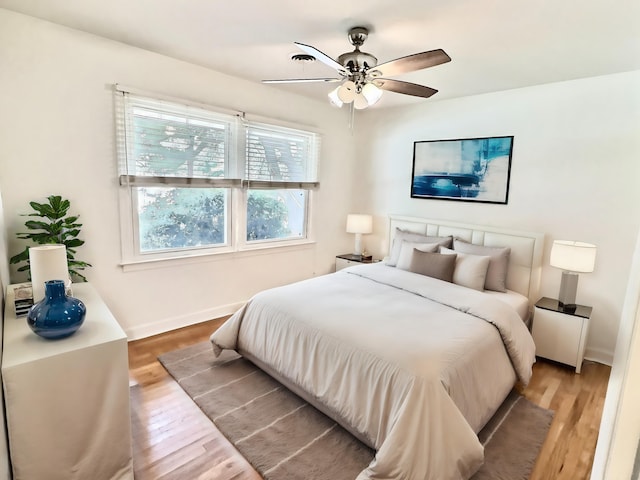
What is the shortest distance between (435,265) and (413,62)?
1.87 metres

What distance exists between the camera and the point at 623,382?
0.45 meters

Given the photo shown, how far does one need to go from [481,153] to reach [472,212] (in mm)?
645

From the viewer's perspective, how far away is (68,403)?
1.49 meters

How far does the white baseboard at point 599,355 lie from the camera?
3.03 metres

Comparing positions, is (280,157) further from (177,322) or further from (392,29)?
(177,322)

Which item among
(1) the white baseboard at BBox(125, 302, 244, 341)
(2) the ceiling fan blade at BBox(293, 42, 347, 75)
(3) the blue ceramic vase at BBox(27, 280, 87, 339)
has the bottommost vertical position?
(1) the white baseboard at BBox(125, 302, 244, 341)

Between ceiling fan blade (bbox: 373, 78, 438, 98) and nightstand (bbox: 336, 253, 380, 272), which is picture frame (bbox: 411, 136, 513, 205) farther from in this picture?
ceiling fan blade (bbox: 373, 78, 438, 98)

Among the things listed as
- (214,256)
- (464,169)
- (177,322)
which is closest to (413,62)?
(464,169)

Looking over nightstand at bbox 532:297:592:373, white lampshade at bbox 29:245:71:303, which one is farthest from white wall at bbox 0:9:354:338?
nightstand at bbox 532:297:592:373

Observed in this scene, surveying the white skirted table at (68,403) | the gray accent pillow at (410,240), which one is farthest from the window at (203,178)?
the white skirted table at (68,403)

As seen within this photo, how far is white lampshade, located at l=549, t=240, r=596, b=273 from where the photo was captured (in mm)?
2771

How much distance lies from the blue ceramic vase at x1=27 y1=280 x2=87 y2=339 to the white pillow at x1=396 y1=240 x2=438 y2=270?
2.78 meters

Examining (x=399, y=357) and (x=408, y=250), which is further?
(x=408, y=250)

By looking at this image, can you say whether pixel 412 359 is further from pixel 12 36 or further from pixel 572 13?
pixel 12 36
